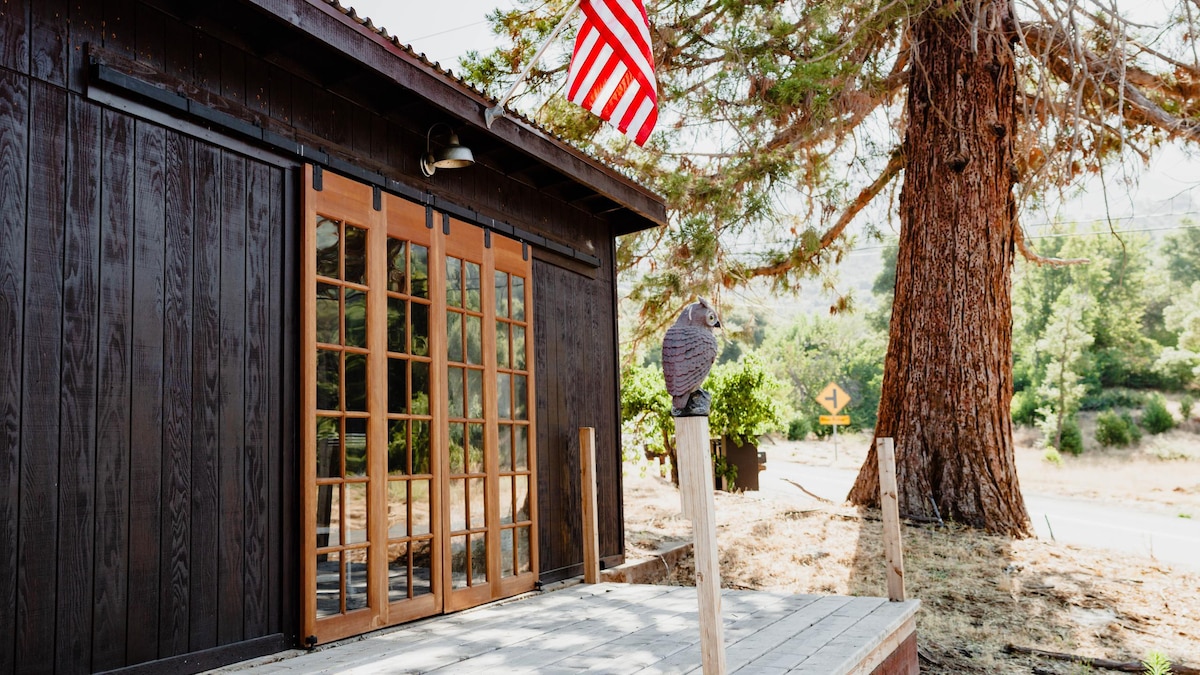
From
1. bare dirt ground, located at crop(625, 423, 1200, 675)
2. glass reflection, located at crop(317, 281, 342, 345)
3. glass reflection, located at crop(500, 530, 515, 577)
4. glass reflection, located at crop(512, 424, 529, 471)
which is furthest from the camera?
bare dirt ground, located at crop(625, 423, 1200, 675)

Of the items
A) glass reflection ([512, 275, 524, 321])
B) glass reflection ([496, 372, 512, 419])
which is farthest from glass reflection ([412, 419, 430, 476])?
glass reflection ([512, 275, 524, 321])

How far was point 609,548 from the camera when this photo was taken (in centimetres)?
626

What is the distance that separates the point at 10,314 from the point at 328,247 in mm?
1420

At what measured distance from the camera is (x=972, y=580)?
6410 millimetres

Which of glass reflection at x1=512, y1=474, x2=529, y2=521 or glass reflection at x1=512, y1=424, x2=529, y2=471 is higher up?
glass reflection at x1=512, y1=424, x2=529, y2=471

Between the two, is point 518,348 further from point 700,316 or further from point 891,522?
point 700,316

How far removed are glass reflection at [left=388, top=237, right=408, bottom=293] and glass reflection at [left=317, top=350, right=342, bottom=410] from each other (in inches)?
20.8

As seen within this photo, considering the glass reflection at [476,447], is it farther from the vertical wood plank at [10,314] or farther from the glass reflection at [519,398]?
the vertical wood plank at [10,314]

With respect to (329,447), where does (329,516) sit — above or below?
below

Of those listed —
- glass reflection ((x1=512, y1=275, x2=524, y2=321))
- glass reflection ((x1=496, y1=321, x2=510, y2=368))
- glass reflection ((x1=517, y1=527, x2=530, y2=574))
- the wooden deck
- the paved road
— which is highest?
glass reflection ((x1=512, y1=275, x2=524, y2=321))

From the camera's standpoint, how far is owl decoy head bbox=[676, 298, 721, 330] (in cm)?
300

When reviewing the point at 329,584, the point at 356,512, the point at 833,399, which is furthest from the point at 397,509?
the point at 833,399

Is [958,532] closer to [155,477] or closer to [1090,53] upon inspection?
[1090,53]

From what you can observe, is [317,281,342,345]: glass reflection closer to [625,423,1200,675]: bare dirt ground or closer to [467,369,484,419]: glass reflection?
[467,369,484,419]: glass reflection
